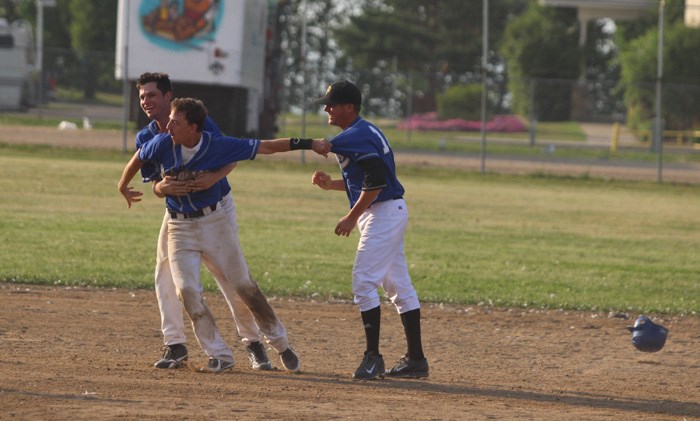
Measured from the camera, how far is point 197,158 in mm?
7730

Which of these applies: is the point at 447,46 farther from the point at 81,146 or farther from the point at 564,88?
the point at 81,146

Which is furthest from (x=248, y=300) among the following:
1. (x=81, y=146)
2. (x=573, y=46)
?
(x=573, y=46)

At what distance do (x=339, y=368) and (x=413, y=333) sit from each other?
2.00 ft

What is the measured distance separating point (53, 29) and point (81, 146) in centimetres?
3404

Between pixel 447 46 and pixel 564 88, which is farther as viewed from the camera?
pixel 447 46

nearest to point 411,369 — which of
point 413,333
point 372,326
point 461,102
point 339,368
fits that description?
point 413,333

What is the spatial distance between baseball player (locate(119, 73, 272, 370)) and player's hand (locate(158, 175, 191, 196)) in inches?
7.5

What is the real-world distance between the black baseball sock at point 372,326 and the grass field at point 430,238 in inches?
151

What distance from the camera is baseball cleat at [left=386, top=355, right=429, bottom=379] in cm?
820

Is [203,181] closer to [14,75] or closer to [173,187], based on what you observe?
[173,187]

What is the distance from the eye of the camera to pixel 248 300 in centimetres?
809

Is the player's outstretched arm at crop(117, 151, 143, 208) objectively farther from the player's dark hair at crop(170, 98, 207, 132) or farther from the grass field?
the grass field

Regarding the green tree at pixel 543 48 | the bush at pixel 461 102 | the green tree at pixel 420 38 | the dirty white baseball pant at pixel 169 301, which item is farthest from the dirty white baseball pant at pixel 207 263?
the green tree at pixel 420 38

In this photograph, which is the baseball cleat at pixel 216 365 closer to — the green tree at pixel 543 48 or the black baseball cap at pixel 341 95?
the black baseball cap at pixel 341 95
